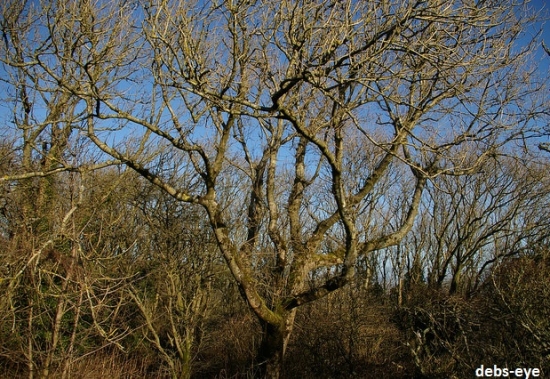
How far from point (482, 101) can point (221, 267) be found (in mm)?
6548

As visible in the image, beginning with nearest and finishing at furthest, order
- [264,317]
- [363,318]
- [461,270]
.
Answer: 1. [264,317]
2. [363,318]
3. [461,270]

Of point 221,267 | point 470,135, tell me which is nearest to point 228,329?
point 221,267

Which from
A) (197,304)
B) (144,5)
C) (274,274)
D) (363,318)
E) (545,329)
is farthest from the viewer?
(363,318)

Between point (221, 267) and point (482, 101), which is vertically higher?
point (482, 101)

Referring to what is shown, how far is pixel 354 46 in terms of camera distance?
5.56 meters

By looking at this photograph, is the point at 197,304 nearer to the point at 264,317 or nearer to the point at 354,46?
the point at 264,317

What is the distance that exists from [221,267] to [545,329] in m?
7.13

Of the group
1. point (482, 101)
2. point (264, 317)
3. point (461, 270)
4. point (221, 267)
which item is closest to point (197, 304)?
point (221, 267)

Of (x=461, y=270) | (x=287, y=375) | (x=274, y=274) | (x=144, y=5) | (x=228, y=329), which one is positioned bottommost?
(x=287, y=375)

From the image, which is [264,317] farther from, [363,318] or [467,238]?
[467,238]

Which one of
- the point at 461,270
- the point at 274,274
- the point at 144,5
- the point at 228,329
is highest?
the point at 144,5

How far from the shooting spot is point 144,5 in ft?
20.9

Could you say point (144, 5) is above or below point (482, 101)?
above

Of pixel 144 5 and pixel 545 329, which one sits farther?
pixel 144 5
